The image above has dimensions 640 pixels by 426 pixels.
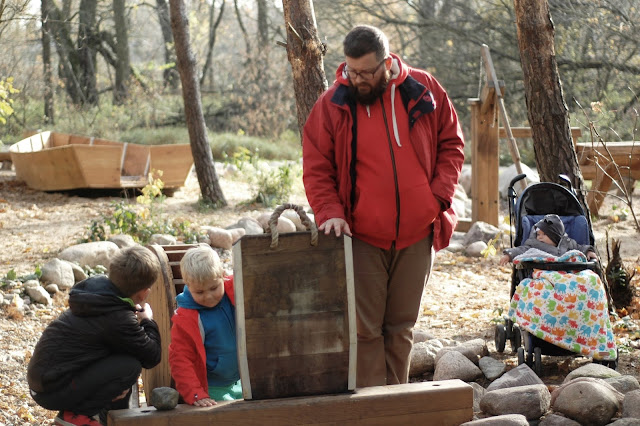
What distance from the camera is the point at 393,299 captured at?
3.86 m

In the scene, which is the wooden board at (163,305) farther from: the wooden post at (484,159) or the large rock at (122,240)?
the wooden post at (484,159)

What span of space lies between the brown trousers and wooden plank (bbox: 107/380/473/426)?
0.38m

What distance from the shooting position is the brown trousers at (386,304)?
377 centimetres

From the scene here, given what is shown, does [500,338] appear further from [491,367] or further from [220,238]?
[220,238]

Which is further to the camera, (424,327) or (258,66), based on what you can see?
(258,66)

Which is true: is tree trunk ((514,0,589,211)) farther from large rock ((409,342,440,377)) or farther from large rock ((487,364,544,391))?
large rock ((487,364,544,391))

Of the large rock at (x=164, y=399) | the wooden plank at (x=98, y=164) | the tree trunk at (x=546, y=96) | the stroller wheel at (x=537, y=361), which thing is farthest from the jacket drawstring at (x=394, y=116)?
the wooden plank at (x=98, y=164)

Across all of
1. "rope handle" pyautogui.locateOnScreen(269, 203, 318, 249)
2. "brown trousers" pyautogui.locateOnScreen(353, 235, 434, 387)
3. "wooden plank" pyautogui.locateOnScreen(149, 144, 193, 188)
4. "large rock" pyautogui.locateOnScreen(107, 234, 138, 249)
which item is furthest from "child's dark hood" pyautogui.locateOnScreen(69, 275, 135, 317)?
"wooden plank" pyautogui.locateOnScreen(149, 144, 193, 188)

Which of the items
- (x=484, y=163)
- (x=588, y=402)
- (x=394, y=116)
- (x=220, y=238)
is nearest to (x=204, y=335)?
(x=394, y=116)

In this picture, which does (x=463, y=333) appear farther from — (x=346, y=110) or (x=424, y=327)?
(x=346, y=110)

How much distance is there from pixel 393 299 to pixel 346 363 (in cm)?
53

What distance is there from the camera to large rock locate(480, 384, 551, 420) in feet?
12.7

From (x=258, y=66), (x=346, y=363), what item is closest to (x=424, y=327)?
(x=346, y=363)

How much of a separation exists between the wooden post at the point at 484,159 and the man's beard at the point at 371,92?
644 cm
